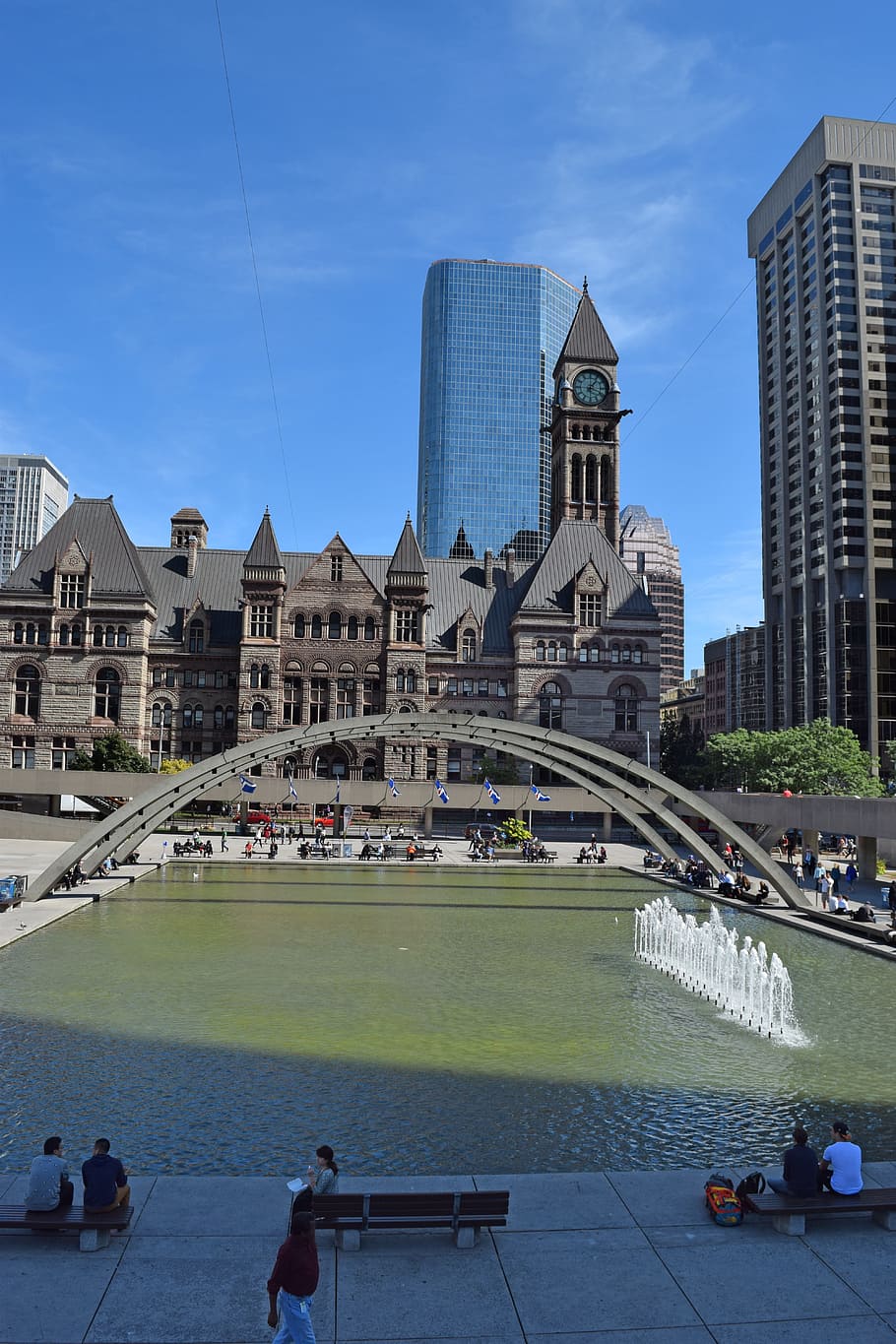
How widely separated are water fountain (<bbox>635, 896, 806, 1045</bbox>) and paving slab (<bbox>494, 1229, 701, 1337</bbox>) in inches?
413

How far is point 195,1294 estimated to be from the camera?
9555 millimetres

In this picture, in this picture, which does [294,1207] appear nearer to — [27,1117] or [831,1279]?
[831,1279]

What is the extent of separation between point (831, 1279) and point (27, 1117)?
432 inches

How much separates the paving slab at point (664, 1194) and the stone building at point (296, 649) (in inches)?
2870

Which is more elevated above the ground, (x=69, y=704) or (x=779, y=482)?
(x=779, y=482)

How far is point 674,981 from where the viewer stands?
1009 inches

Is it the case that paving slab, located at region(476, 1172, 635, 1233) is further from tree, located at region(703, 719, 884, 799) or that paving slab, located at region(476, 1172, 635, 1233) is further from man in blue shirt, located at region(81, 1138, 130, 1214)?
tree, located at region(703, 719, 884, 799)

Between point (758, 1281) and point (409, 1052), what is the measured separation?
30.5 ft

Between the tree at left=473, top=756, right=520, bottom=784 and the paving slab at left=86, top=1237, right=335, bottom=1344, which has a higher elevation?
the tree at left=473, top=756, right=520, bottom=784

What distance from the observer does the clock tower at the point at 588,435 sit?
106m

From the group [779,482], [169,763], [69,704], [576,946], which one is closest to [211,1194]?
[576,946]

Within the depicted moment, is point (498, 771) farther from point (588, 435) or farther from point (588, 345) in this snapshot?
point (588, 345)

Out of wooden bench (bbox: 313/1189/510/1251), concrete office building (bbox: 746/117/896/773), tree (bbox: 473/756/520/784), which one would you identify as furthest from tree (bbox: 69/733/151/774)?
concrete office building (bbox: 746/117/896/773)

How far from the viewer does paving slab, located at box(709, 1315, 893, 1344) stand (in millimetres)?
8977
